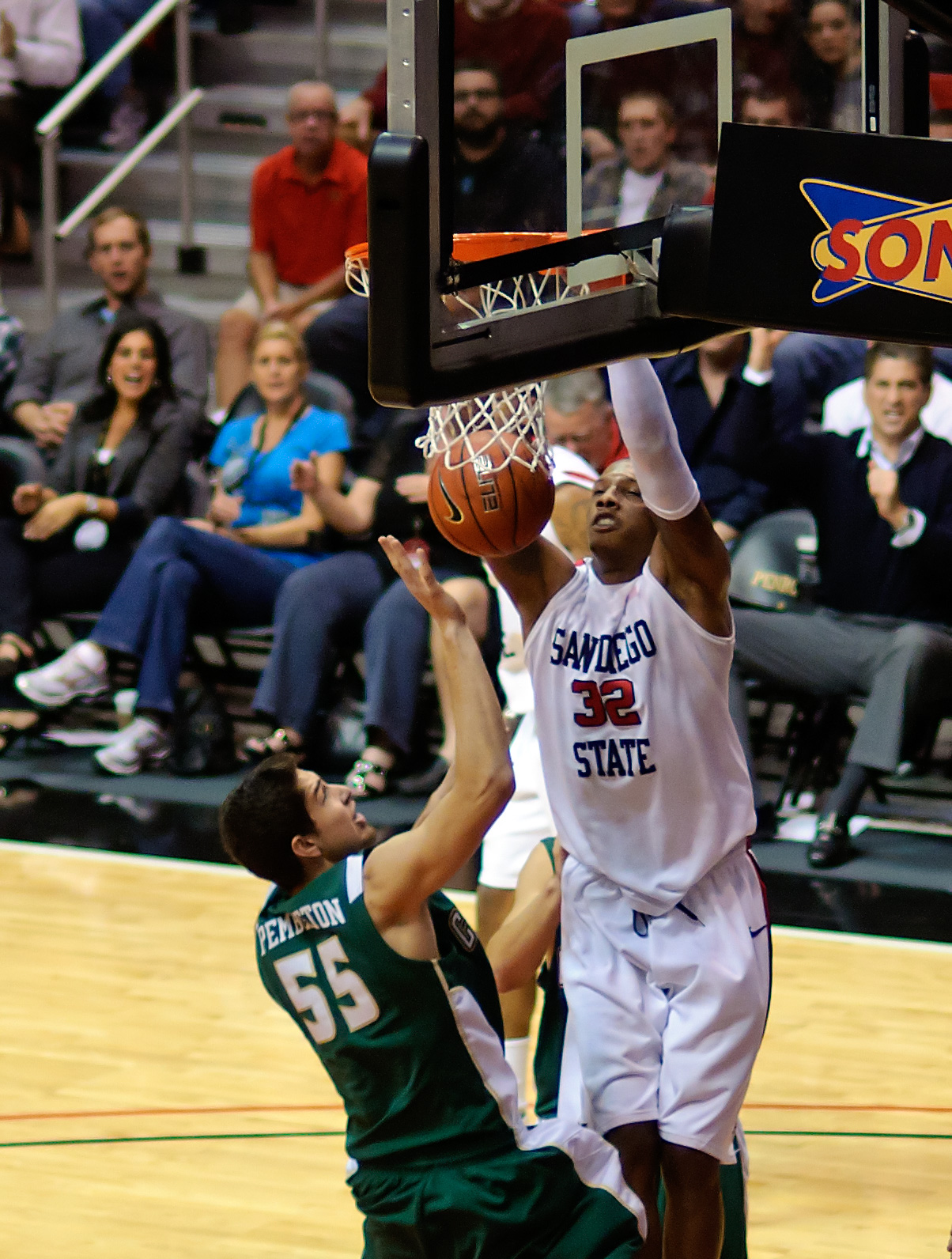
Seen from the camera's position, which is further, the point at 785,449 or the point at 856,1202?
the point at 785,449

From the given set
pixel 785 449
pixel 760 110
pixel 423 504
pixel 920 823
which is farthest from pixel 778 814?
pixel 760 110

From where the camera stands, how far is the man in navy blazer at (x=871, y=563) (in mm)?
7039

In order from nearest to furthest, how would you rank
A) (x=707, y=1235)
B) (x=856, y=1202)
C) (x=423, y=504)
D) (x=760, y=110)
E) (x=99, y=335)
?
(x=760, y=110) → (x=707, y=1235) → (x=856, y=1202) → (x=423, y=504) → (x=99, y=335)

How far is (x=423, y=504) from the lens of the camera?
790cm

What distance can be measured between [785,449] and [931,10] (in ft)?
16.3

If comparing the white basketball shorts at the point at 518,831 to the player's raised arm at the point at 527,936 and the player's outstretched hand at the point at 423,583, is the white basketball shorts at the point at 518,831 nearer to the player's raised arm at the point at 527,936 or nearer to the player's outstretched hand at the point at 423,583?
the player's raised arm at the point at 527,936

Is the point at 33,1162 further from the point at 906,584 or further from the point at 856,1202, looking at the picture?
the point at 906,584

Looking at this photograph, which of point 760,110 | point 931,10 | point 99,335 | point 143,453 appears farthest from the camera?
point 99,335

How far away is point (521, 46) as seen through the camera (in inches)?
147

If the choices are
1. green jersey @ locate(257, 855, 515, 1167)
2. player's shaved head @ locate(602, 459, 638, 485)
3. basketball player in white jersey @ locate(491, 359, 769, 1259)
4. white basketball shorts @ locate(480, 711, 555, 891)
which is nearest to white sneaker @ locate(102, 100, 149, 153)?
white basketball shorts @ locate(480, 711, 555, 891)

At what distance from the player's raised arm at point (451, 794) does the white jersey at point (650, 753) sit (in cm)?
38

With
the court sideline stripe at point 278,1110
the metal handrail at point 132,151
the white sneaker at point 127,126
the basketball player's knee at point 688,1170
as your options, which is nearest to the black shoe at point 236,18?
the metal handrail at point 132,151

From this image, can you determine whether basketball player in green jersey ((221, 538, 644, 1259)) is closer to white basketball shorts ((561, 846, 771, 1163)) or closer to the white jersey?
white basketball shorts ((561, 846, 771, 1163))

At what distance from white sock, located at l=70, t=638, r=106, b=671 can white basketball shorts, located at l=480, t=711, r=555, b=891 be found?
350 cm
